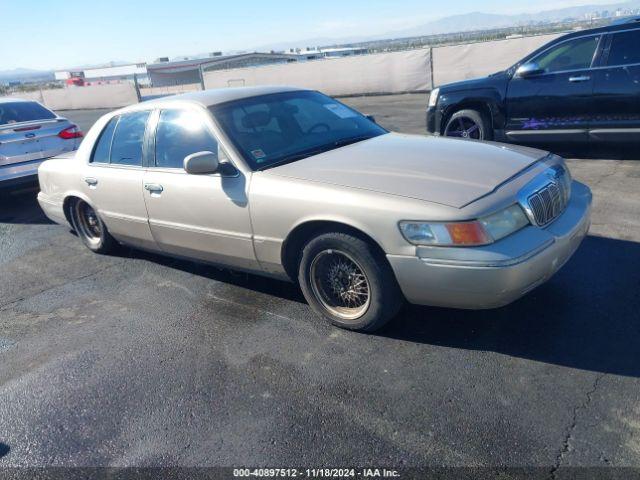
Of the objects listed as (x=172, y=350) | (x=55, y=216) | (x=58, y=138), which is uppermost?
(x=58, y=138)

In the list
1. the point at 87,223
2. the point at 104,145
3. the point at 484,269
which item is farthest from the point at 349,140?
the point at 87,223

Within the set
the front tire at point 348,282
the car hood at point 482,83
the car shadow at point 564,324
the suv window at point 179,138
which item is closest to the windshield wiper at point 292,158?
the suv window at point 179,138

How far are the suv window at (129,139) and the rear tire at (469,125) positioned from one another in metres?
4.76

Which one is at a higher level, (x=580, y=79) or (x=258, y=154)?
(x=258, y=154)

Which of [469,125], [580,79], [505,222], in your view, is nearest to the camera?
[505,222]

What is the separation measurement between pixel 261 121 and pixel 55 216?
3.10 m

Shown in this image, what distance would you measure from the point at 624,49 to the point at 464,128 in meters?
2.22

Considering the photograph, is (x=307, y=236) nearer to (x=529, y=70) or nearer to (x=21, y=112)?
(x=529, y=70)

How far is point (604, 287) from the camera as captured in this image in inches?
154

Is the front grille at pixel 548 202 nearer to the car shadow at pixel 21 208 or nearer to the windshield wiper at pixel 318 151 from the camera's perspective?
the windshield wiper at pixel 318 151

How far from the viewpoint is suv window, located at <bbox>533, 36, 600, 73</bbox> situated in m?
7.15

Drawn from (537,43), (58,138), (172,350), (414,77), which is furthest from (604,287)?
(414,77)

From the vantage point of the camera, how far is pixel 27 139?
793cm

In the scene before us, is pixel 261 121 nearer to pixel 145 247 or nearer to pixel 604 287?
pixel 145 247
